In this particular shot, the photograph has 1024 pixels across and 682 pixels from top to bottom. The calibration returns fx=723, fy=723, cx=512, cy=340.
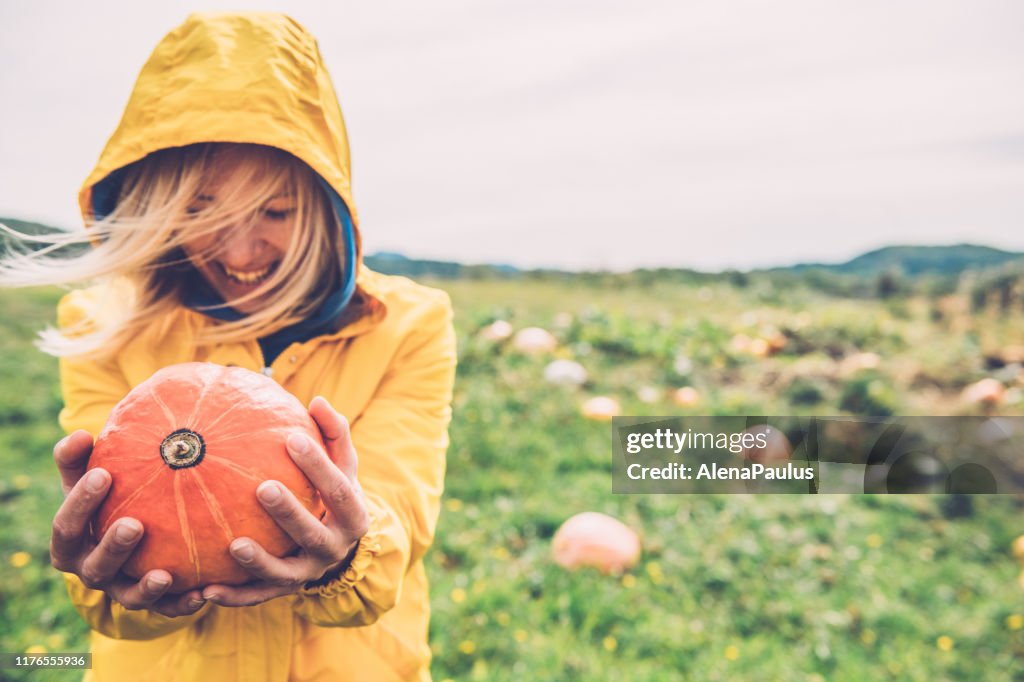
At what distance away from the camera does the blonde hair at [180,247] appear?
1.70m

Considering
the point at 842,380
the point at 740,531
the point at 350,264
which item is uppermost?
the point at 350,264

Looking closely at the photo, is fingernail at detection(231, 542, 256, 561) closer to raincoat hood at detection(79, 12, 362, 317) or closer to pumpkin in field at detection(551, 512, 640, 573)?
raincoat hood at detection(79, 12, 362, 317)

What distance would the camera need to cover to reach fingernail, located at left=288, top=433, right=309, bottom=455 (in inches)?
47.4

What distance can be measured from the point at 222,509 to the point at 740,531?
385 centimetres

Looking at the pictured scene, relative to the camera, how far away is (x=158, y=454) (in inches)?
49.8

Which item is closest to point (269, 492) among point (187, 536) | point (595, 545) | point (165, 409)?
point (187, 536)

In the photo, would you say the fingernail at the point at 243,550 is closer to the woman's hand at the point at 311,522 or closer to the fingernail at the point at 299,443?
the woman's hand at the point at 311,522

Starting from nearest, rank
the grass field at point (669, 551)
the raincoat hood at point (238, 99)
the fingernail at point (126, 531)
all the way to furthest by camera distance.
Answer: the fingernail at point (126, 531), the raincoat hood at point (238, 99), the grass field at point (669, 551)

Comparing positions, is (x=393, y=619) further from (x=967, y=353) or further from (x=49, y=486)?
(x=967, y=353)

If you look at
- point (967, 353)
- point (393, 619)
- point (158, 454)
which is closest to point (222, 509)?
point (158, 454)

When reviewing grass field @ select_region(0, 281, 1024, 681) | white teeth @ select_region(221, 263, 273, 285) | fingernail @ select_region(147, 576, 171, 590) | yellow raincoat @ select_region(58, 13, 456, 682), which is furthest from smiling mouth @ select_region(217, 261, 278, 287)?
grass field @ select_region(0, 281, 1024, 681)

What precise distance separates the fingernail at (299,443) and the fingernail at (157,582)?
301 mm

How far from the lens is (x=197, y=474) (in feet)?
4.11

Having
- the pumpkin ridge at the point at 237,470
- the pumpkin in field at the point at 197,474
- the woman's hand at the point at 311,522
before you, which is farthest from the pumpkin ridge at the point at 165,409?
the woman's hand at the point at 311,522
